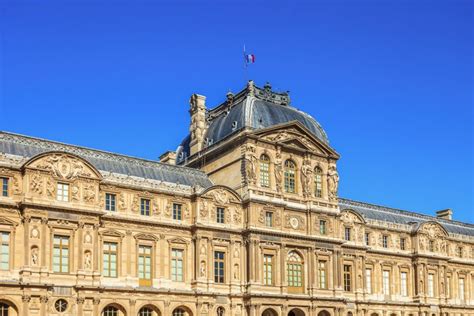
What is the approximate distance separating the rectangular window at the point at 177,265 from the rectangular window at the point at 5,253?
521 inches

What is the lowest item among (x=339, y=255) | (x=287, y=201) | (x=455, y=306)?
(x=455, y=306)

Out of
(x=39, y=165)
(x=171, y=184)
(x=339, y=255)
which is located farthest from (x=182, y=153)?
(x=39, y=165)

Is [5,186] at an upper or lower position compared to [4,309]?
upper

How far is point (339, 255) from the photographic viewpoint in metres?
65.2

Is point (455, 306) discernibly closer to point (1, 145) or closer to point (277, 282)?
point (277, 282)

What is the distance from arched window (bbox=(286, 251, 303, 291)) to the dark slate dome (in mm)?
11693

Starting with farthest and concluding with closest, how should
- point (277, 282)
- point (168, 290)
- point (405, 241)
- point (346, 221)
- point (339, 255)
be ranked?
point (405, 241), point (346, 221), point (339, 255), point (277, 282), point (168, 290)

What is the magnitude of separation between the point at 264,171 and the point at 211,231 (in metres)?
7.66

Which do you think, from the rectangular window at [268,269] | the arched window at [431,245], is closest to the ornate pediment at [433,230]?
the arched window at [431,245]

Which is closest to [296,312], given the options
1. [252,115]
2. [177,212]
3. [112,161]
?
[177,212]

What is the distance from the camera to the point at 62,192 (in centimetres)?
5159

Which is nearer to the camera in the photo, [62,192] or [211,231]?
[62,192]

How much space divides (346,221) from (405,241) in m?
10.2

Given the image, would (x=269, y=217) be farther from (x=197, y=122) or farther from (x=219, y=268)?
(x=197, y=122)
